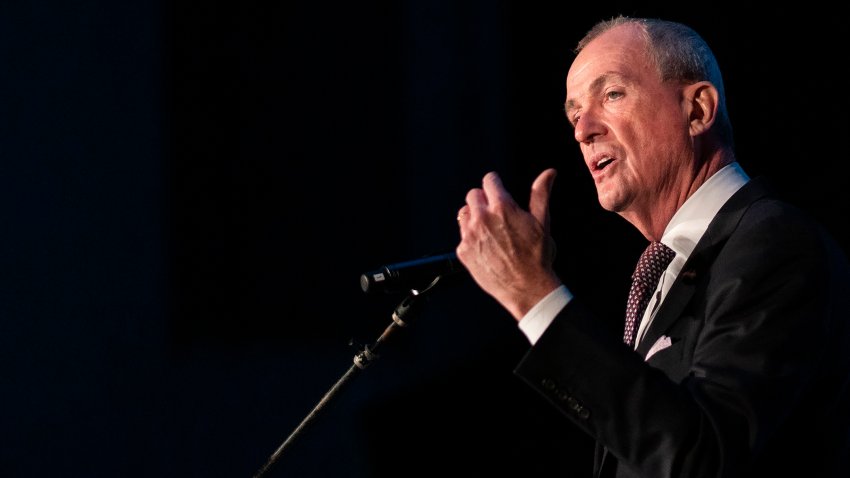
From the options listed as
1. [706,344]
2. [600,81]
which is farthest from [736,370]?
[600,81]

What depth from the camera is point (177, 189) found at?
3.61 meters

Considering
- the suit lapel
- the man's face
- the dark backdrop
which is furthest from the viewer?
the dark backdrop

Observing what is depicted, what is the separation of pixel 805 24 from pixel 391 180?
1829 millimetres

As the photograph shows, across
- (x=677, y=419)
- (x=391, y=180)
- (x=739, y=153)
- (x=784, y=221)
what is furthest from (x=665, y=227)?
(x=391, y=180)

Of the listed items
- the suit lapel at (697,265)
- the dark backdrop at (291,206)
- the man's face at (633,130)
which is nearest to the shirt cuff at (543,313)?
the suit lapel at (697,265)

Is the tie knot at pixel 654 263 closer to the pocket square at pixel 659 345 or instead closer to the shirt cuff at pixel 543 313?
the pocket square at pixel 659 345

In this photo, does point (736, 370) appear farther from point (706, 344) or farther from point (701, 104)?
point (701, 104)

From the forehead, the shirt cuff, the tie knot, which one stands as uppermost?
the forehead

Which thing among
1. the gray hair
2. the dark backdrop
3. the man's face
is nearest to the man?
the man's face

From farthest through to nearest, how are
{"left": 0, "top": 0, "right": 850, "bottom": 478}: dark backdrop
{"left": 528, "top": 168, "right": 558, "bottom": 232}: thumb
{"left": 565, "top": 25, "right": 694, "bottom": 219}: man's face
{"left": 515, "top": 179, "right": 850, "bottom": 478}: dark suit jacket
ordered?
{"left": 0, "top": 0, "right": 850, "bottom": 478}: dark backdrop < {"left": 565, "top": 25, "right": 694, "bottom": 219}: man's face < {"left": 528, "top": 168, "right": 558, "bottom": 232}: thumb < {"left": 515, "top": 179, "right": 850, "bottom": 478}: dark suit jacket

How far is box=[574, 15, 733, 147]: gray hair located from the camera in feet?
5.67

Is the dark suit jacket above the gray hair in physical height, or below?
below

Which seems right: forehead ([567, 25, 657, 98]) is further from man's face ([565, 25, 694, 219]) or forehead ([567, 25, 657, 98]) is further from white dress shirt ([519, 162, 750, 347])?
white dress shirt ([519, 162, 750, 347])

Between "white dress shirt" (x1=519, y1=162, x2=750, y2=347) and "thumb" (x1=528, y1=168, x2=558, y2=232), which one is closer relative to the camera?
"thumb" (x1=528, y1=168, x2=558, y2=232)
